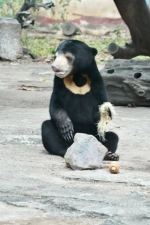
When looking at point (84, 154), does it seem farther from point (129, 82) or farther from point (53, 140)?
point (129, 82)

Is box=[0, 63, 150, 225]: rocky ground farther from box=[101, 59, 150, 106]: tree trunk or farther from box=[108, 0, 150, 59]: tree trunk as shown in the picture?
box=[108, 0, 150, 59]: tree trunk

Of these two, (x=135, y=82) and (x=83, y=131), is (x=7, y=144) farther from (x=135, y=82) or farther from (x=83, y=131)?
(x=135, y=82)

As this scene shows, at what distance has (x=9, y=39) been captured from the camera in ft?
49.4

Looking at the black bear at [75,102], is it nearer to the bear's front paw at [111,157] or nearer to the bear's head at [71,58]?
the bear's head at [71,58]

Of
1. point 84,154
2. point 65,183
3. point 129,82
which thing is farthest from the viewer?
point 129,82

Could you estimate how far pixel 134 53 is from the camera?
941 cm

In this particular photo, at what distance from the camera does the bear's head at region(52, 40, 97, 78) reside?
5414 mm

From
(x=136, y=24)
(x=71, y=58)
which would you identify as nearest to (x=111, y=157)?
(x=71, y=58)

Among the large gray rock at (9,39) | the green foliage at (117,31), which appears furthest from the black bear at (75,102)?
the green foliage at (117,31)

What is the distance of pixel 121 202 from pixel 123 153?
2.03m

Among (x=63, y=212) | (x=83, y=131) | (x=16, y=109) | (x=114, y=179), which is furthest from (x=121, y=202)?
(x=16, y=109)

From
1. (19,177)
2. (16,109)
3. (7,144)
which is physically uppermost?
(19,177)

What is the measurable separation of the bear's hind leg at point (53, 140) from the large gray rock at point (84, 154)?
1.91 feet

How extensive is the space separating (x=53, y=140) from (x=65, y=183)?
1.27 metres
